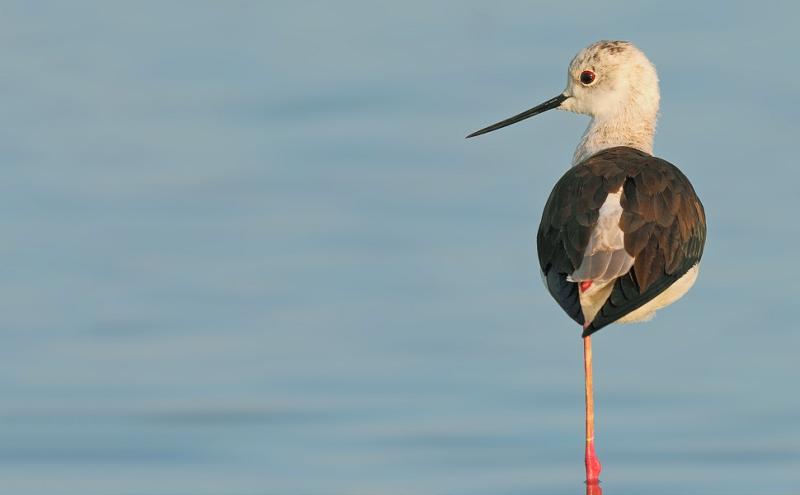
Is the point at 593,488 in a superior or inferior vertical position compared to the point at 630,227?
inferior

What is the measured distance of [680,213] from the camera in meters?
10.1

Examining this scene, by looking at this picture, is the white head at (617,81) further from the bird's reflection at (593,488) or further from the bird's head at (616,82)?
the bird's reflection at (593,488)

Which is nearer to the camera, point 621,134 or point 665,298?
point 665,298

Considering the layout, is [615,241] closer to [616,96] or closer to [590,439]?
[590,439]

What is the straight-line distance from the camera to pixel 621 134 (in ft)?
37.3

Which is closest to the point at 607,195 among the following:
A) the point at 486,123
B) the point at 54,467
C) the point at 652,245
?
the point at 652,245

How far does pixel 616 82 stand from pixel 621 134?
0.31 metres

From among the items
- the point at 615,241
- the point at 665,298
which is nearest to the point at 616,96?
the point at 665,298

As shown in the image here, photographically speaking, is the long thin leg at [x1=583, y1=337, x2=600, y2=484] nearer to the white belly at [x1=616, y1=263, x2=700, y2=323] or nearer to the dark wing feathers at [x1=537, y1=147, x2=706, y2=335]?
the white belly at [x1=616, y1=263, x2=700, y2=323]

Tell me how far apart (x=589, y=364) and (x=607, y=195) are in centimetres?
91

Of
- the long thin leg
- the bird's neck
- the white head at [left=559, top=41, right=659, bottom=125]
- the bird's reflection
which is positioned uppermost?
the white head at [left=559, top=41, right=659, bottom=125]

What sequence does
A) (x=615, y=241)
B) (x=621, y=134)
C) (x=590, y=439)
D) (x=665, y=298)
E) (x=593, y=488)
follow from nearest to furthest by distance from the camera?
(x=615, y=241)
(x=593, y=488)
(x=590, y=439)
(x=665, y=298)
(x=621, y=134)

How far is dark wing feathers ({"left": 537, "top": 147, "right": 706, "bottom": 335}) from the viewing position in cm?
957

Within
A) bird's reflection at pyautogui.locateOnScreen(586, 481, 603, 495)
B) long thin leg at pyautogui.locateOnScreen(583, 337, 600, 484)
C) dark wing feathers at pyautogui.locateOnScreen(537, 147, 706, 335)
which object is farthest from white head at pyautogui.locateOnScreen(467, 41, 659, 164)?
bird's reflection at pyautogui.locateOnScreen(586, 481, 603, 495)
